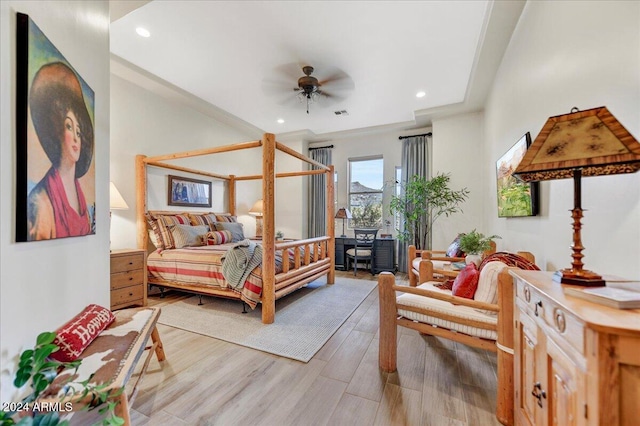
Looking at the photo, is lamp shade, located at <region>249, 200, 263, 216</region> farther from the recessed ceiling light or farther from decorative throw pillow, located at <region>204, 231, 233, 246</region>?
the recessed ceiling light

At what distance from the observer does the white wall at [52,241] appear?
40.3 inches

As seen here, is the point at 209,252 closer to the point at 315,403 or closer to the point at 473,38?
the point at 315,403

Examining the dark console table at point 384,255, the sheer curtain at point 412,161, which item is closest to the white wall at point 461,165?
the sheer curtain at point 412,161

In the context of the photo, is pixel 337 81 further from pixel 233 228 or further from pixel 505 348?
pixel 505 348

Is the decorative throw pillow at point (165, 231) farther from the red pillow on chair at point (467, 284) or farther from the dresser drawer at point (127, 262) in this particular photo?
the red pillow on chair at point (467, 284)

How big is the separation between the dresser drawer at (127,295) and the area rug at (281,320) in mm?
341

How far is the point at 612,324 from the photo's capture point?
62cm

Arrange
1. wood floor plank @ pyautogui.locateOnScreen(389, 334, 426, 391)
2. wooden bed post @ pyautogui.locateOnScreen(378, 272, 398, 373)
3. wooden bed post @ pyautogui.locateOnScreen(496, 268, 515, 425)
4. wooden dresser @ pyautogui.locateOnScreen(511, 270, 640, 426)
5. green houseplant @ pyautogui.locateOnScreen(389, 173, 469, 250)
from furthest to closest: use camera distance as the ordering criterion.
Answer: green houseplant @ pyautogui.locateOnScreen(389, 173, 469, 250)
wooden bed post @ pyautogui.locateOnScreen(378, 272, 398, 373)
wood floor plank @ pyautogui.locateOnScreen(389, 334, 426, 391)
wooden bed post @ pyautogui.locateOnScreen(496, 268, 515, 425)
wooden dresser @ pyautogui.locateOnScreen(511, 270, 640, 426)

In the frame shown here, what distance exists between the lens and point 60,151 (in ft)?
4.34

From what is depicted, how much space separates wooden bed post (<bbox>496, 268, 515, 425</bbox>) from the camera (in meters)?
1.42

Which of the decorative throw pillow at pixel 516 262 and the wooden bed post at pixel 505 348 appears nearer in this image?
the wooden bed post at pixel 505 348

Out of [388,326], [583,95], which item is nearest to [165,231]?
[388,326]

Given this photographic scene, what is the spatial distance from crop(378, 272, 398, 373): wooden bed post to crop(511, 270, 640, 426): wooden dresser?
0.83 m

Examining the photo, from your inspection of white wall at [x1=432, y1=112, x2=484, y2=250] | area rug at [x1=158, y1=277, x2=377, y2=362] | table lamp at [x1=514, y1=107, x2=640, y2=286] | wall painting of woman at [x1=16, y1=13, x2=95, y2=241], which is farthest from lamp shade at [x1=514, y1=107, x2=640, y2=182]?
white wall at [x1=432, y1=112, x2=484, y2=250]
